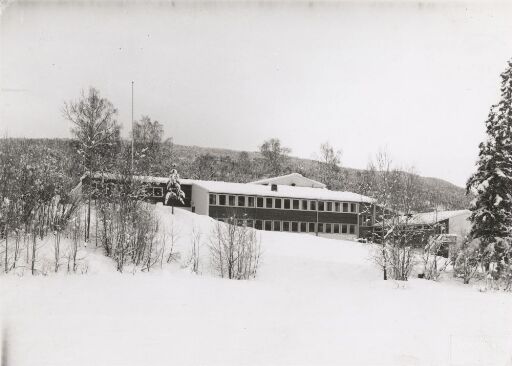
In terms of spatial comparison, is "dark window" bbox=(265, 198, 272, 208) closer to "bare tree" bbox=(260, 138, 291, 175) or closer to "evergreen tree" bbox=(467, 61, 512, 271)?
"evergreen tree" bbox=(467, 61, 512, 271)

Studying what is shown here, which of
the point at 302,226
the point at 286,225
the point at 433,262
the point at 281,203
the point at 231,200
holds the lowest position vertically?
the point at 433,262

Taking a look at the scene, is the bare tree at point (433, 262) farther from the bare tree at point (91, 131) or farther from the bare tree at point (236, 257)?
the bare tree at point (91, 131)

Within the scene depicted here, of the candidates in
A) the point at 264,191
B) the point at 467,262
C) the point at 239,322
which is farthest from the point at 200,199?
the point at 239,322

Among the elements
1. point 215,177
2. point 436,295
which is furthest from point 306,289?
point 215,177

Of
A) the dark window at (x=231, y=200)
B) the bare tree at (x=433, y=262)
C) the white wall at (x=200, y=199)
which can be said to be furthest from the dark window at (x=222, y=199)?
the bare tree at (x=433, y=262)

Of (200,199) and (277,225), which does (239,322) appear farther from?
(277,225)

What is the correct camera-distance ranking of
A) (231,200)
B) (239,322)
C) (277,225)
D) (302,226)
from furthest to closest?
1. (302,226)
2. (277,225)
3. (231,200)
4. (239,322)

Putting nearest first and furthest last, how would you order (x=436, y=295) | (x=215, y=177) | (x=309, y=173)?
(x=436, y=295)
(x=215, y=177)
(x=309, y=173)

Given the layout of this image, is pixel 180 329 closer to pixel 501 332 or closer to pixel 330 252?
pixel 501 332
